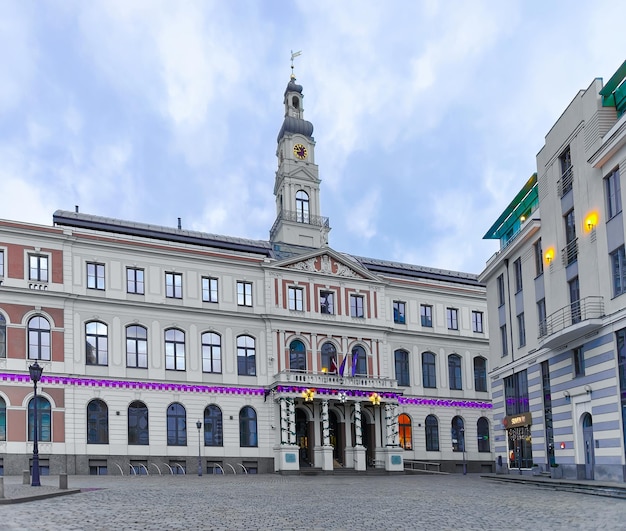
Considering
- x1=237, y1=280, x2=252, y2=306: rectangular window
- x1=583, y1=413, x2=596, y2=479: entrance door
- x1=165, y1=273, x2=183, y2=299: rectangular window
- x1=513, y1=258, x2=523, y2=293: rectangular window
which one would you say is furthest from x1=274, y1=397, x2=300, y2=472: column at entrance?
x1=583, y1=413, x2=596, y2=479: entrance door

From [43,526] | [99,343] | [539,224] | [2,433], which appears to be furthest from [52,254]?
[43,526]

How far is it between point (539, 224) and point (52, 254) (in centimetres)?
3021

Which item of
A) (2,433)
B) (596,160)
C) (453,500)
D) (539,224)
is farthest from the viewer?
(2,433)

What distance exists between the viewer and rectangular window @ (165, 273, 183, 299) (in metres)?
56.9

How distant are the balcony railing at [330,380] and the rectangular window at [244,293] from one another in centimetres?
574

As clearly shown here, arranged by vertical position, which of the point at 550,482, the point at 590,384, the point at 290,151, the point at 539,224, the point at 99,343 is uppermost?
the point at 290,151

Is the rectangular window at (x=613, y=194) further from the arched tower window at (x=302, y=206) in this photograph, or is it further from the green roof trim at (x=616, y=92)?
the arched tower window at (x=302, y=206)

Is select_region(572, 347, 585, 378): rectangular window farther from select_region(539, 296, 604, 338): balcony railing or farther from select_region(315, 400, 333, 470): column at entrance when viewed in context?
select_region(315, 400, 333, 470): column at entrance

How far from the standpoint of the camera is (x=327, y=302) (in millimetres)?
62438

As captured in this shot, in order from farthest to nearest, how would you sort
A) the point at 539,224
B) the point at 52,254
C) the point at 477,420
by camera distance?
the point at 477,420
the point at 52,254
the point at 539,224

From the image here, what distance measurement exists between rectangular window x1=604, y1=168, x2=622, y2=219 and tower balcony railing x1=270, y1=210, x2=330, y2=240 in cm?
3668

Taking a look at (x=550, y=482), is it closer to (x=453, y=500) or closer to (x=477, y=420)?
(x=453, y=500)

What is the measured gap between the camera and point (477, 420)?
67812 mm

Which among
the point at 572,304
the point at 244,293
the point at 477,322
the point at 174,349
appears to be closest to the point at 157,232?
the point at 244,293
